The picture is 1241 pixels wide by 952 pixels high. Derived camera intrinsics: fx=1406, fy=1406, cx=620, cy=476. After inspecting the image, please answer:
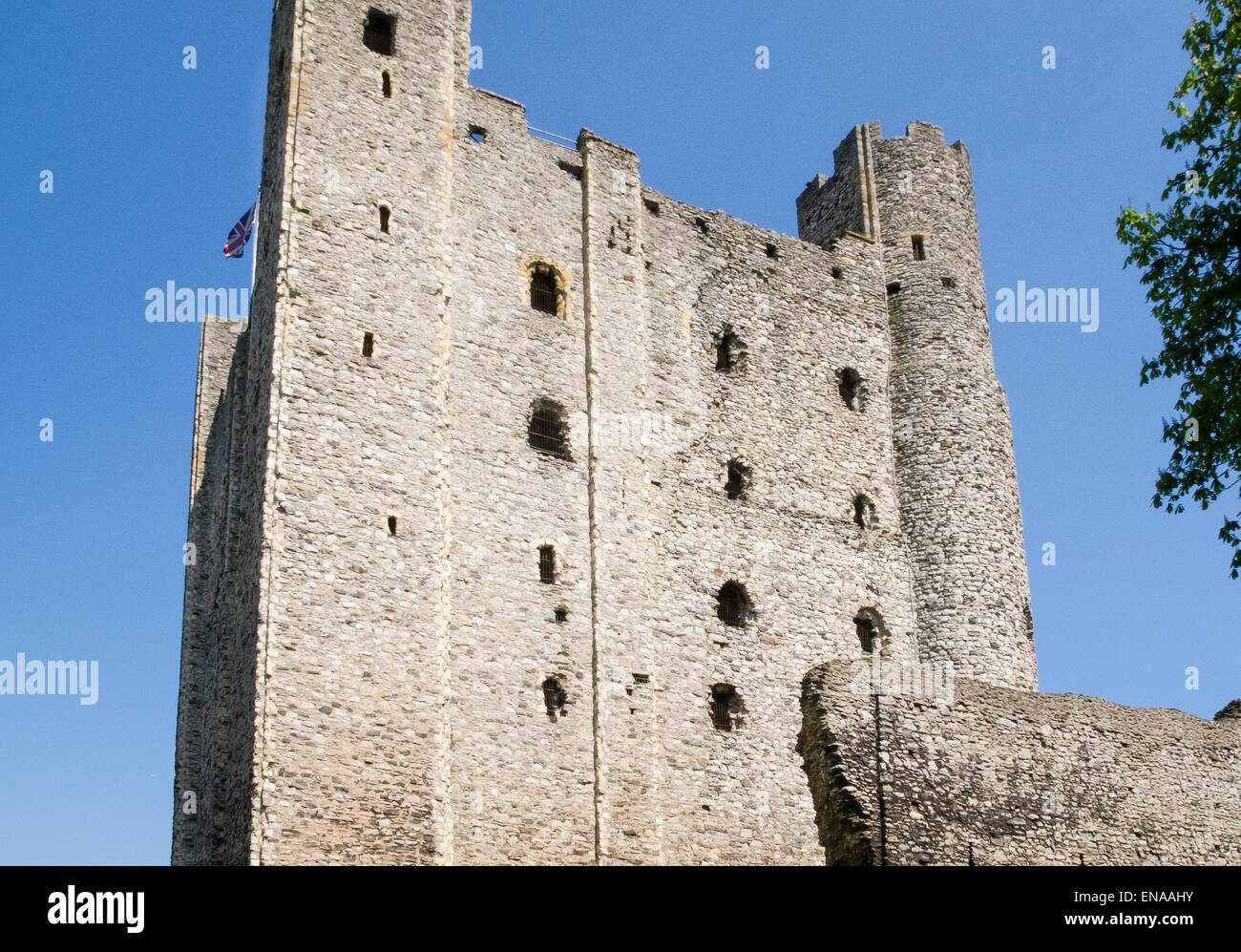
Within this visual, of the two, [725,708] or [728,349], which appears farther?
[728,349]

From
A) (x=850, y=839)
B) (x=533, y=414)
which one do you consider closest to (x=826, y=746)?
(x=850, y=839)

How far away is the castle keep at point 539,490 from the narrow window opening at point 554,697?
0.19ft

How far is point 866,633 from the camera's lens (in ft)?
88.6

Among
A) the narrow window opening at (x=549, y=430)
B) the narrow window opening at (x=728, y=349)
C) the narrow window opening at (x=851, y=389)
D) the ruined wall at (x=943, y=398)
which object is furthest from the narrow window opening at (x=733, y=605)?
the narrow window opening at (x=851, y=389)

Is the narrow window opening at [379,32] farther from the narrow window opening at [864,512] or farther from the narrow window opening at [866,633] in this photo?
the narrow window opening at [866,633]

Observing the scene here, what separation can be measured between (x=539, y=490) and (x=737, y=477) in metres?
4.66

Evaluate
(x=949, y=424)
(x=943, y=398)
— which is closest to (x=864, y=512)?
(x=949, y=424)

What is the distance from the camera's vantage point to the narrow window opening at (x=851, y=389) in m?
29.1

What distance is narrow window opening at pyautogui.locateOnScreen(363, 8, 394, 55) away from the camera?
24719 mm

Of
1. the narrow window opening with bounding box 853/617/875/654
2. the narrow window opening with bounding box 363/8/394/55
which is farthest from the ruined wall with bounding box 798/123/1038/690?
the narrow window opening with bounding box 363/8/394/55

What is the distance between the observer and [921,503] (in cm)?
2834

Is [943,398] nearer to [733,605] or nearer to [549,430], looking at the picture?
[733,605]

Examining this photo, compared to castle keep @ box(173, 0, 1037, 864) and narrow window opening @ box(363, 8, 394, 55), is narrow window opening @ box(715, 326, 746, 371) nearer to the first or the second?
castle keep @ box(173, 0, 1037, 864)
